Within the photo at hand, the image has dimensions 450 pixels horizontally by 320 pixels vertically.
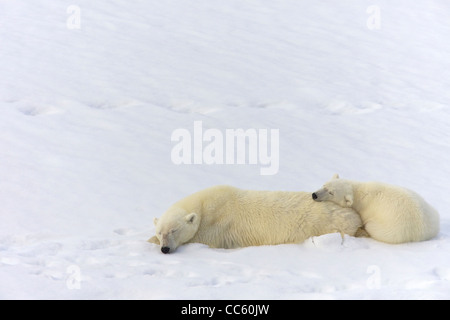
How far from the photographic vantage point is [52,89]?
40.7 ft

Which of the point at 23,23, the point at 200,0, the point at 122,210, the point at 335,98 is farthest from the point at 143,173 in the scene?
the point at 200,0

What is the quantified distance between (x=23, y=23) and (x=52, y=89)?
4.02 meters

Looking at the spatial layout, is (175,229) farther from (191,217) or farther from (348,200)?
(348,200)

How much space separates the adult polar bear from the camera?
6.58 m

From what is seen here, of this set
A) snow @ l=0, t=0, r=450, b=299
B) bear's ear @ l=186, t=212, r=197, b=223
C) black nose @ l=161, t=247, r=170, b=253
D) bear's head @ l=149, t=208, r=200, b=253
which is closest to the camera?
snow @ l=0, t=0, r=450, b=299

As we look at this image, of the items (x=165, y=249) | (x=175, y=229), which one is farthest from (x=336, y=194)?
(x=165, y=249)

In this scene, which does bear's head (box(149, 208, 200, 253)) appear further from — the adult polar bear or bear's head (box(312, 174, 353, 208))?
bear's head (box(312, 174, 353, 208))

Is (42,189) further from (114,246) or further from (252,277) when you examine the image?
(252,277)

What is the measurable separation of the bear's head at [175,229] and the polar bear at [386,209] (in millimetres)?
1378

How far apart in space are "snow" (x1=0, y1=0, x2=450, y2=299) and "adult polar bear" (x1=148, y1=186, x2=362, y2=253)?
172mm
